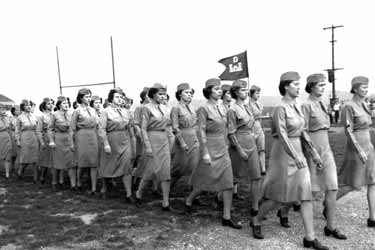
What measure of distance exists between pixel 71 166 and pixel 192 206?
345 centimetres

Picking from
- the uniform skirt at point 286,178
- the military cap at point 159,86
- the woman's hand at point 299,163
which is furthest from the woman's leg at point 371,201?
the military cap at point 159,86

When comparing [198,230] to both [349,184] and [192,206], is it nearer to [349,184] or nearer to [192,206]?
[192,206]

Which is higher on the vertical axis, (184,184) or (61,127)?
(61,127)

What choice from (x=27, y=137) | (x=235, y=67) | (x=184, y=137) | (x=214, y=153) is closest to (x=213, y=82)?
(x=214, y=153)

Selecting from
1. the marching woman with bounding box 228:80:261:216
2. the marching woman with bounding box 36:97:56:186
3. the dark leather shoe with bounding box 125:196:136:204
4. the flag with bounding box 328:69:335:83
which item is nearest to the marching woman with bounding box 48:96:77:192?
the marching woman with bounding box 36:97:56:186

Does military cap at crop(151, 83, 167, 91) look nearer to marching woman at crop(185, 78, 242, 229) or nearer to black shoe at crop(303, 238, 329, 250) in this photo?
marching woman at crop(185, 78, 242, 229)

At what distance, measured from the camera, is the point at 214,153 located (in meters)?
6.10

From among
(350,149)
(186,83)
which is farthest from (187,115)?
(350,149)

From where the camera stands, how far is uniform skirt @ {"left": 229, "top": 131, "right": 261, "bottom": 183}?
6328 mm

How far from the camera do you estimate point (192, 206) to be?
7.11 metres

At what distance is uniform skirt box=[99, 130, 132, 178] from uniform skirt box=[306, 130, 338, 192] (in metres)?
3.58

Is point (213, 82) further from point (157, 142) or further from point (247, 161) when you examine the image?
point (157, 142)

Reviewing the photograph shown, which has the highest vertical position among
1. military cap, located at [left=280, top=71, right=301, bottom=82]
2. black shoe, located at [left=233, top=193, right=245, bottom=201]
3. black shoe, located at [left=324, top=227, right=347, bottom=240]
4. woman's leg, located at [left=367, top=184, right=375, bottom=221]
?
military cap, located at [left=280, top=71, right=301, bottom=82]

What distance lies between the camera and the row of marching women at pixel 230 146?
5.06 m
